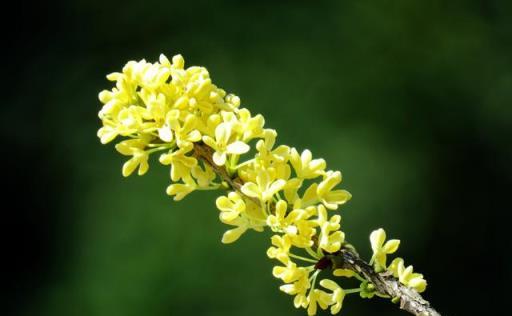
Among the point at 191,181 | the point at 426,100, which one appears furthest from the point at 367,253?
the point at 191,181

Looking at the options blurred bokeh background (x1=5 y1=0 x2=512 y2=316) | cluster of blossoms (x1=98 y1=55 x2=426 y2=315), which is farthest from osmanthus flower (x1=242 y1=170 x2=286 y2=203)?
blurred bokeh background (x1=5 y1=0 x2=512 y2=316)

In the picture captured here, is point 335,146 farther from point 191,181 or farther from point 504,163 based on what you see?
point 191,181

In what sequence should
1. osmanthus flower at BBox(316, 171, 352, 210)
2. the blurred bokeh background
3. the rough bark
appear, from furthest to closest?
the blurred bokeh background < osmanthus flower at BBox(316, 171, 352, 210) < the rough bark

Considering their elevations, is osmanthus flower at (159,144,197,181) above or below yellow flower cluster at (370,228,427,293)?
above

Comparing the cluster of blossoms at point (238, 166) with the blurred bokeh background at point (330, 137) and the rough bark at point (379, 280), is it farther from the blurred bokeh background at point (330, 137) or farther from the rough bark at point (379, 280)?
the blurred bokeh background at point (330, 137)

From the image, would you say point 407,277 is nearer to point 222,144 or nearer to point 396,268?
point 396,268

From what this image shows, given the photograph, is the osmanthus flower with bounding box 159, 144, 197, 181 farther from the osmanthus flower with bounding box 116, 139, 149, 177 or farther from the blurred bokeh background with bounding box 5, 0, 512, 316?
the blurred bokeh background with bounding box 5, 0, 512, 316

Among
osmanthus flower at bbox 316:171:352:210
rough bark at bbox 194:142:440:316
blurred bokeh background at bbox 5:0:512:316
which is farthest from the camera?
blurred bokeh background at bbox 5:0:512:316

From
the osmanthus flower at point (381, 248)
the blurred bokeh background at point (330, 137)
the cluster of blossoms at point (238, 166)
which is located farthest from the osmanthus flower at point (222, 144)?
the blurred bokeh background at point (330, 137)
